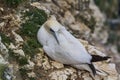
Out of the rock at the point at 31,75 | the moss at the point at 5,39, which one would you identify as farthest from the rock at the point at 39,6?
the rock at the point at 31,75

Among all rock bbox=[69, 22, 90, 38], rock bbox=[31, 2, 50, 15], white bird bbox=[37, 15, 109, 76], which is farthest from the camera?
rock bbox=[69, 22, 90, 38]

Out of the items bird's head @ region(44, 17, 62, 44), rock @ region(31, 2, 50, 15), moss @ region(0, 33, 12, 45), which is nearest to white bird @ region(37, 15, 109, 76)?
bird's head @ region(44, 17, 62, 44)

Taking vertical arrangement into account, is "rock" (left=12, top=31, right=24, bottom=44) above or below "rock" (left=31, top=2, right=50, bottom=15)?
below

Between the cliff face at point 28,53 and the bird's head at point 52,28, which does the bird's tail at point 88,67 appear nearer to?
the cliff face at point 28,53

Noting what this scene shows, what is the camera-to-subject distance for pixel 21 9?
8.91 meters

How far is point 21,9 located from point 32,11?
201mm

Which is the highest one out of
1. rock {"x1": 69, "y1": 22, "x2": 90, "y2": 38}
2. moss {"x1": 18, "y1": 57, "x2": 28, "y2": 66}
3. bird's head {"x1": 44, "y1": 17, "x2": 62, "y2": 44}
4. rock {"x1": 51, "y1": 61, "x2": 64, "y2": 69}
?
bird's head {"x1": 44, "y1": 17, "x2": 62, "y2": 44}

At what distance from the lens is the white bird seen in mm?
7832

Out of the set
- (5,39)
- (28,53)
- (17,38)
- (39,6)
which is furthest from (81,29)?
(5,39)

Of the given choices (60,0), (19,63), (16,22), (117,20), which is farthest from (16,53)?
(117,20)

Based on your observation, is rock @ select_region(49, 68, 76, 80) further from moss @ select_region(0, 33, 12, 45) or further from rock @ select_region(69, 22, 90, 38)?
rock @ select_region(69, 22, 90, 38)

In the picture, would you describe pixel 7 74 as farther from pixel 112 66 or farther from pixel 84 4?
pixel 84 4

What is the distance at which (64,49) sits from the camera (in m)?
7.82

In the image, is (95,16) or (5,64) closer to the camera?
(5,64)
